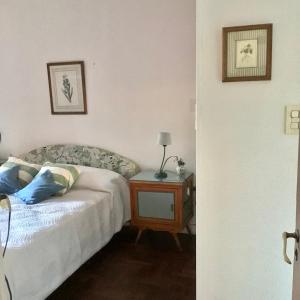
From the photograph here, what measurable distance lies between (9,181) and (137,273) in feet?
4.64

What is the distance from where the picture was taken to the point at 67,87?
3.48 metres

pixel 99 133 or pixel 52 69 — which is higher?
pixel 52 69

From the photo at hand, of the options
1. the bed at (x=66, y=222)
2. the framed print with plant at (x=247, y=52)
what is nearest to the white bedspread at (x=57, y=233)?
the bed at (x=66, y=222)

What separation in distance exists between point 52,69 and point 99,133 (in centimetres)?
88

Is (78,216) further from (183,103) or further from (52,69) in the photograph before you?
(52,69)

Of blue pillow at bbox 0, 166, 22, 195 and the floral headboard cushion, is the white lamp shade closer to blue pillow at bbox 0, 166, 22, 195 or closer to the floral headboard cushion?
the floral headboard cushion

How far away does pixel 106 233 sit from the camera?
2857 millimetres

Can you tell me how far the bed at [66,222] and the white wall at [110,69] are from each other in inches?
6.8

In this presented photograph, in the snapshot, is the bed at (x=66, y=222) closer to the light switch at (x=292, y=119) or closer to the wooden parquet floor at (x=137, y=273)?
the wooden parquet floor at (x=137, y=273)

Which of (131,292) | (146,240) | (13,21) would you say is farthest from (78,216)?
(13,21)

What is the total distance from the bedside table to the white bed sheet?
0.75ft

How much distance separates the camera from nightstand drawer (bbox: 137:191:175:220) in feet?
9.32

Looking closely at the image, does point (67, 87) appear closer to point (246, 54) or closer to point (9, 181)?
point (9, 181)

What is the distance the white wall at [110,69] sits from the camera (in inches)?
120
